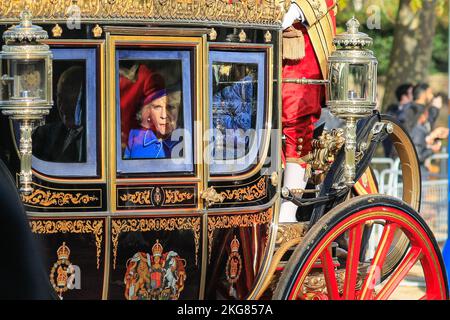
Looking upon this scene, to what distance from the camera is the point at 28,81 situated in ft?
13.5

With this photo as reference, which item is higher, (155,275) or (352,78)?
(352,78)

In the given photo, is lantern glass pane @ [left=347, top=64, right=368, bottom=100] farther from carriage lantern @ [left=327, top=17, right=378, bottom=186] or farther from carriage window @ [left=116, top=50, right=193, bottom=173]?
carriage window @ [left=116, top=50, right=193, bottom=173]

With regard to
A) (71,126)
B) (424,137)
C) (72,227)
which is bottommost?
(424,137)

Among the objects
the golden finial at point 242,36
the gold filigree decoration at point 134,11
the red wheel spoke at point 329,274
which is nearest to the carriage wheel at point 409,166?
the red wheel spoke at point 329,274

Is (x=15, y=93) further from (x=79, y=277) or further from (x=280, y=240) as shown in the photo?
(x=280, y=240)

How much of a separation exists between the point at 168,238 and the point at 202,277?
235mm

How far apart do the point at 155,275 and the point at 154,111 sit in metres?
0.62

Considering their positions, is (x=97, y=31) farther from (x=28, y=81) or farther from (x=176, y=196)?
(x=176, y=196)

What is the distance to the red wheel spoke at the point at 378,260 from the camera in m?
5.01

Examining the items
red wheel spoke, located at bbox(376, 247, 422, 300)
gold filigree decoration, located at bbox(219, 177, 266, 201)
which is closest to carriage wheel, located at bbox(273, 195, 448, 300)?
red wheel spoke, located at bbox(376, 247, 422, 300)

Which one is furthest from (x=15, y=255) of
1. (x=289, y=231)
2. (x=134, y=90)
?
(x=289, y=231)

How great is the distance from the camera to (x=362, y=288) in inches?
201

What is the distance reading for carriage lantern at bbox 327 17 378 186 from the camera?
480cm

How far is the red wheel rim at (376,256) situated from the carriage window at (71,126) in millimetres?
980
